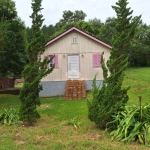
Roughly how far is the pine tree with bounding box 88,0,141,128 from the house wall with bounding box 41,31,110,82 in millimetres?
8587

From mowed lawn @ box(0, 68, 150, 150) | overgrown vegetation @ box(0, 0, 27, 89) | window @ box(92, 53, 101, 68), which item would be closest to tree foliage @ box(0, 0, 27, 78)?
overgrown vegetation @ box(0, 0, 27, 89)

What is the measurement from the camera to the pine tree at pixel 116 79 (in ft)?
Result: 23.4

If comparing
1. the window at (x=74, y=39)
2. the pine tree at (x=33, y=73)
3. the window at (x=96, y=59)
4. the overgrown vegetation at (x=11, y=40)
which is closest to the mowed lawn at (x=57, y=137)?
the pine tree at (x=33, y=73)

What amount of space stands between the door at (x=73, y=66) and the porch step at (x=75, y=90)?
0.80 m

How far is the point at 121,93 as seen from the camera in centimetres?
753

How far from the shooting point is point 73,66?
16.8 meters

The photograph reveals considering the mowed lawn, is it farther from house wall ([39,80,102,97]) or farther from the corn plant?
house wall ([39,80,102,97])

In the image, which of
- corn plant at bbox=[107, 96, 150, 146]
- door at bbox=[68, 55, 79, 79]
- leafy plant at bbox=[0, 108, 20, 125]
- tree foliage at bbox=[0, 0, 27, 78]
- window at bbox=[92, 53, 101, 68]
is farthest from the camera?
door at bbox=[68, 55, 79, 79]

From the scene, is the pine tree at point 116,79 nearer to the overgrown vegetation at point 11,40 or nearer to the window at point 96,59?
the overgrown vegetation at point 11,40

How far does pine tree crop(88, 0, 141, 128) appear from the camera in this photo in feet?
23.4

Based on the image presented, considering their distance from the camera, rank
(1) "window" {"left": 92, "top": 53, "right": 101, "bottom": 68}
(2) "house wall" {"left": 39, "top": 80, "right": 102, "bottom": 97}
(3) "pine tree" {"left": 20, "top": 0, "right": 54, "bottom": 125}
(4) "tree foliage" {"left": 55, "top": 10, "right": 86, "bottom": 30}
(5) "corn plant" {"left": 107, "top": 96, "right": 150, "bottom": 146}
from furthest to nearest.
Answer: (4) "tree foliage" {"left": 55, "top": 10, "right": 86, "bottom": 30}
(2) "house wall" {"left": 39, "top": 80, "right": 102, "bottom": 97}
(1) "window" {"left": 92, "top": 53, "right": 101, "bottom": 68}
(3) "pine tree" {"left": 20, "top": 0, "right": 54, "bottom": 125}
(5) "corn plant" {"left": 107, "top": 96, "right": 150, "bottom": 146}

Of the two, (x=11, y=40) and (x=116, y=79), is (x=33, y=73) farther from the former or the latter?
(x=11, y=40)

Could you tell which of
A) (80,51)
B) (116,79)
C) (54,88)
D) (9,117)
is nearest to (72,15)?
(80,51)

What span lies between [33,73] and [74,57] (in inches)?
341
